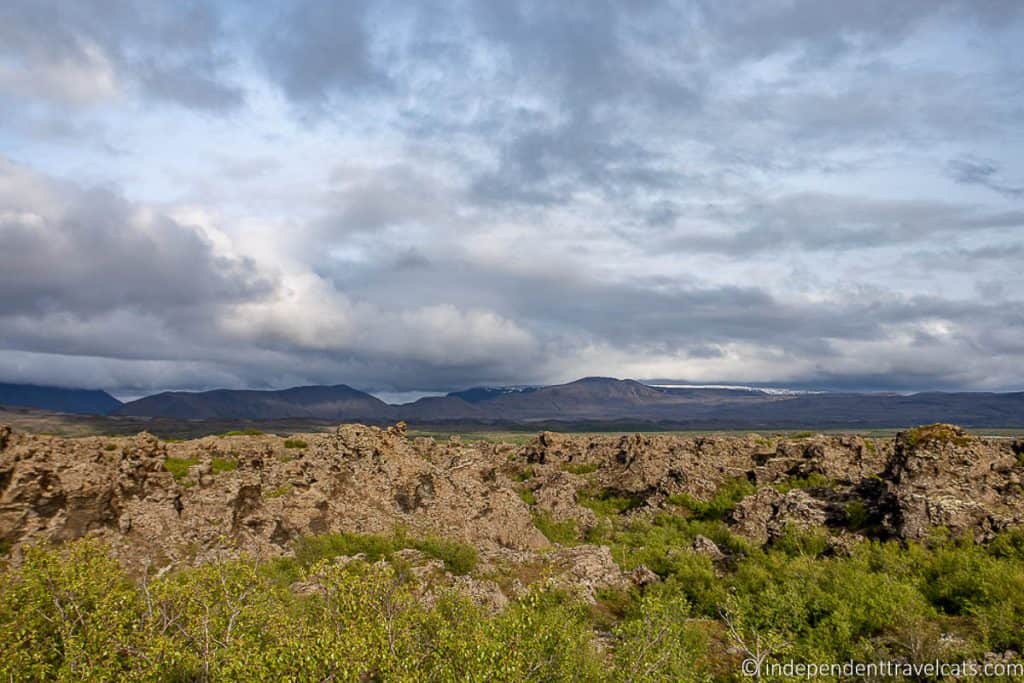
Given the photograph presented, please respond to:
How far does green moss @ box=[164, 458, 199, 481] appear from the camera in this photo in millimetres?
32219

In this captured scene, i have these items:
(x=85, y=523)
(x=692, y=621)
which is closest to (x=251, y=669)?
(x=692, y=621)

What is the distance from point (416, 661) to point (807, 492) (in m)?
30.0

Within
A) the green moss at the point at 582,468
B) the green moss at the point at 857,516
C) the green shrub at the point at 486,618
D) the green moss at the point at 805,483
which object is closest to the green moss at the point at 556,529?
the green shrub at the point at 486,618

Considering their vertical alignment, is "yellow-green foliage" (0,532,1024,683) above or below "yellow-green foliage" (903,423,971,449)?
below

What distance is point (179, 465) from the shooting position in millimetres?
34750

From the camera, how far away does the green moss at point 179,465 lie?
A: 32.2m

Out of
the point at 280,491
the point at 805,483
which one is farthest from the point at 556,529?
the point at 805,483

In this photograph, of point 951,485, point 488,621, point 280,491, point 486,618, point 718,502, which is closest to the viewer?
point 488,621

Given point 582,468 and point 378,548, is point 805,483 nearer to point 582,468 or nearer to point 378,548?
point 582,468

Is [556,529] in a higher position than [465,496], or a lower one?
lower

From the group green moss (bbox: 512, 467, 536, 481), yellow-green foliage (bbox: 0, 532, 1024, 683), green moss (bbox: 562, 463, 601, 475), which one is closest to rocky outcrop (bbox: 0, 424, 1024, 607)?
green moss (bbox: 512, 467, 536, 481)

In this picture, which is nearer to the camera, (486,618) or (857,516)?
(486,618)

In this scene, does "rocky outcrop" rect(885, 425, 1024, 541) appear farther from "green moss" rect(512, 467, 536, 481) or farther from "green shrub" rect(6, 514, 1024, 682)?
"green moss" rect(512, 467, 536, 481)

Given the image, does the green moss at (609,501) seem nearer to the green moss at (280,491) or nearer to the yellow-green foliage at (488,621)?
the yellow-green foliage at (488,621)
